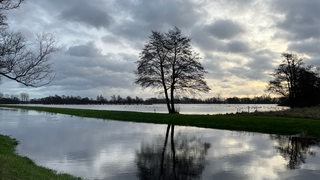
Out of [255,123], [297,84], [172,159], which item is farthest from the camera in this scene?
[297,84]

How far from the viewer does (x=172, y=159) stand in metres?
19.9

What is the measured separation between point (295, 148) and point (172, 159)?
9.53 meters

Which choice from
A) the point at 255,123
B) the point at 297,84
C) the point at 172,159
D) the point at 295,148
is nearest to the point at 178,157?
the point at 172,159

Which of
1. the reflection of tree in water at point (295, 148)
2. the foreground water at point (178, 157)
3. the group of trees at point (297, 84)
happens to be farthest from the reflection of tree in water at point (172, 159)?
the group of trees at point (297, 84)

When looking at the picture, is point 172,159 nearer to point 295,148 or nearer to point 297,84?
point 295,148

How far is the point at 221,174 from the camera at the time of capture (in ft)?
53.2

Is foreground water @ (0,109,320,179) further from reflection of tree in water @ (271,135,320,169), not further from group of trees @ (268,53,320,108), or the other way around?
group of trees @ (268,53,320,108)

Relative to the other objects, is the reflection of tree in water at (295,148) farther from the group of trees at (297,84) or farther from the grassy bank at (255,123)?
the group of trees at (297,84)

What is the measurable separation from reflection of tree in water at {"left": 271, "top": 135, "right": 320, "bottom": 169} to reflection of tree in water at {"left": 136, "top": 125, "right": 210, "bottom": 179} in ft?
14.6

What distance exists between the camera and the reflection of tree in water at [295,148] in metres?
20.3

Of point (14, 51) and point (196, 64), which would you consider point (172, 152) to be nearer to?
point (14, 51)

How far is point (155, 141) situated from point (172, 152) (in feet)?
18.6

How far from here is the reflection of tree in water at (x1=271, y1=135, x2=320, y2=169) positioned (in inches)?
801

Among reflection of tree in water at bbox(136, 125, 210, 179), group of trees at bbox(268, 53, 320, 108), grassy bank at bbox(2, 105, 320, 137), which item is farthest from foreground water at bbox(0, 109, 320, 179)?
group of trees at bbox(268, 53, 320, 108)
